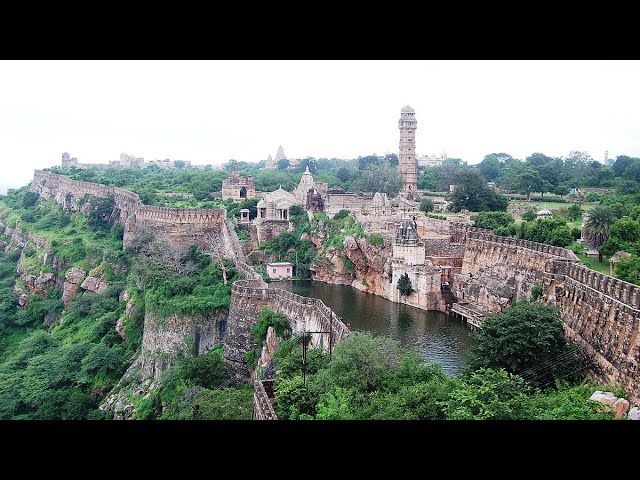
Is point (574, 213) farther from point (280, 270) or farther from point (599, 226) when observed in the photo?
point (280, 270)

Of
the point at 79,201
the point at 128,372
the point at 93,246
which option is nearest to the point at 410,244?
the point at 128,372

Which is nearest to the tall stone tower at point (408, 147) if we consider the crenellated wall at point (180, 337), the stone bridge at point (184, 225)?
the stone bridge at point (184, 225)

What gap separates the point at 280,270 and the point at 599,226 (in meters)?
18.5

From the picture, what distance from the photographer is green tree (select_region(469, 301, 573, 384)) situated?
54.4 feet

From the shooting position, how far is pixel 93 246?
33469 mm

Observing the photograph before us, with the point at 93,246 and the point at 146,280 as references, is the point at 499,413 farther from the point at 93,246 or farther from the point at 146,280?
the point at 93,246

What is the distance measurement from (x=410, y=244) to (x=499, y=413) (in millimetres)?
20852

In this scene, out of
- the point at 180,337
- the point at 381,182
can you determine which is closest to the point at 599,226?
the point at 180,337

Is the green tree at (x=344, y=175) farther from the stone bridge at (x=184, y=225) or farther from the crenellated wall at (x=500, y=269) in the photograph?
the crenellated wall at (x=500, y=269)

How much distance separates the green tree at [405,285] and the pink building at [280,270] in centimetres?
925

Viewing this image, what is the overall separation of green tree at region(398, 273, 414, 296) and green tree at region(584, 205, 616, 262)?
27.0 ft

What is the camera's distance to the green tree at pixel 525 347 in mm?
16578

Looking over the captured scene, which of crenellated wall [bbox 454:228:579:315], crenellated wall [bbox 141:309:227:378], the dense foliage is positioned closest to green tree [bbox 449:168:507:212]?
crenellated wall [bbox 454:228:579:315]
